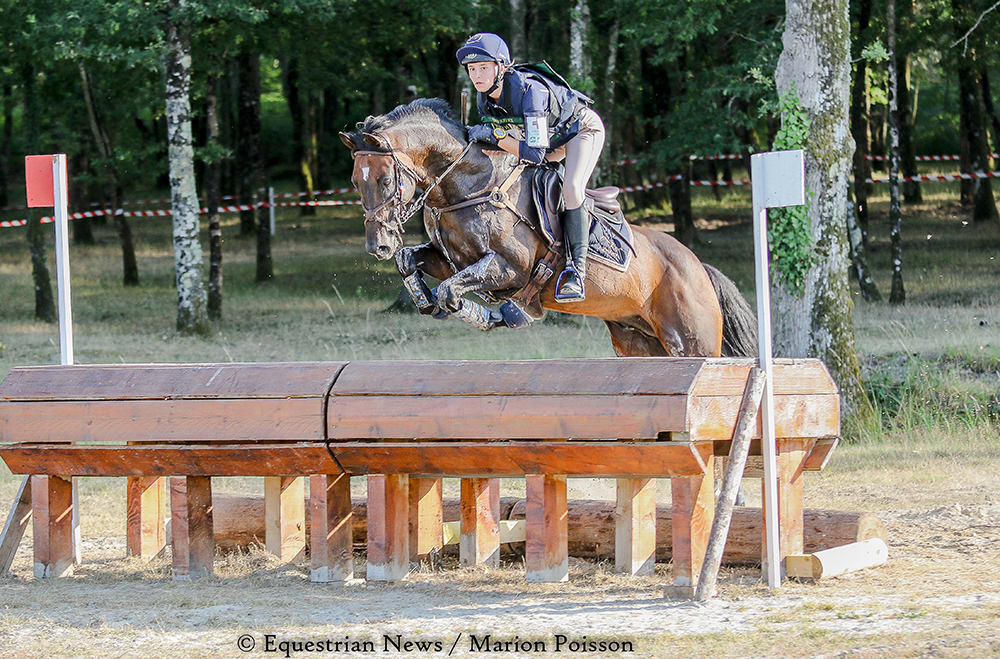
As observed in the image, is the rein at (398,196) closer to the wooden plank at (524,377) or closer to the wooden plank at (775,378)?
the wooden plank at (524,377)

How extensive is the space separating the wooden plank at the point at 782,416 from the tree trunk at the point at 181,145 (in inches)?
415

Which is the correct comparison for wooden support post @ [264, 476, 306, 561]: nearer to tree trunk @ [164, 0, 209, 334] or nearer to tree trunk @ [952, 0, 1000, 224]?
tree trunk @ [164, 0, 209, 334]

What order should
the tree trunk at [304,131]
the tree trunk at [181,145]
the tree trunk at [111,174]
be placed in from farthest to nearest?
1. the tree trunk at [304,131]
2. the tree trunk at [111,174]
3. the tree trunk at [181,145]

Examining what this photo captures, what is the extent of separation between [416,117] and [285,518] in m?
1.93

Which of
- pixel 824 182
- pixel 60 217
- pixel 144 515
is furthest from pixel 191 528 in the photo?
pixel 824 182

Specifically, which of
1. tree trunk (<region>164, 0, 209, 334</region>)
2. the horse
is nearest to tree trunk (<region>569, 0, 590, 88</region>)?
tree trunk (<region>164, 0, 209, 334</region>)

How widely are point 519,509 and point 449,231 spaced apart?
1.43 metres

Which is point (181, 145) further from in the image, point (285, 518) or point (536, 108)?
→ point (536, 108)

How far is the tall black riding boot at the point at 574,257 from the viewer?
193 inches

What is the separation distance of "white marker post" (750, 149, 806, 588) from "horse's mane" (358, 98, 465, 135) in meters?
1.38

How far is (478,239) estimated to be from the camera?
4852mm

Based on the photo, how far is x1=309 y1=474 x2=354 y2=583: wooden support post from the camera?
4.65 meters

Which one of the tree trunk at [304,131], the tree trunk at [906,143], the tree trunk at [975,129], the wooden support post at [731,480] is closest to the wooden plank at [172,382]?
the wooden support post at [731,480]

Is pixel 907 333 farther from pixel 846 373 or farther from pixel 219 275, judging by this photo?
pixel 219 275
